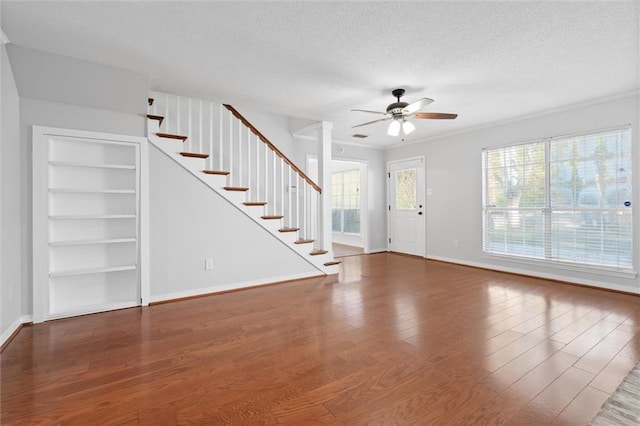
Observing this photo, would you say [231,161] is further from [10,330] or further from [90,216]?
[10,330]

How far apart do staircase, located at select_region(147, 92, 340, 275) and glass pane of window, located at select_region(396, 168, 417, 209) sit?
107 inches

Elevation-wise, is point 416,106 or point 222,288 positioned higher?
point 416,106

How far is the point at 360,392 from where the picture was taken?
1814 millimetres

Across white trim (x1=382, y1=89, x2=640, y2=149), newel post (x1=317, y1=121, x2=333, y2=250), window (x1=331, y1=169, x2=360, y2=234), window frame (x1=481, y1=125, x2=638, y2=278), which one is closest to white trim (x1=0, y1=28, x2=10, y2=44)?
newel post (x1=317, y1=121, x2=333, y2=250)

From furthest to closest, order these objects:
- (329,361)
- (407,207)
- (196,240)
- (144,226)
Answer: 1. (407,207)
2. (196,240)
3. (144,226)
4. (329,361)

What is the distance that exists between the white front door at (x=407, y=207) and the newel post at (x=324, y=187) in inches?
98.7

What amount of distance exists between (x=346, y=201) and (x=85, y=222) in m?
6.21

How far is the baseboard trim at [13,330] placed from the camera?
96.4 inches

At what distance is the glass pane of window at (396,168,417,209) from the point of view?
22.2 feet

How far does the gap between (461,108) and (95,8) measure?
4344mm

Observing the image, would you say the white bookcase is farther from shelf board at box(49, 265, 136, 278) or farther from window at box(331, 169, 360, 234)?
window at box(331, 169, 360, 234)

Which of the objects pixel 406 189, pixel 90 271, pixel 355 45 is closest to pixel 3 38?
pixel 90 271

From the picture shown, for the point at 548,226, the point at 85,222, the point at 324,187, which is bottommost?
the point at 548,226

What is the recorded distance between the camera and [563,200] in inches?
173
